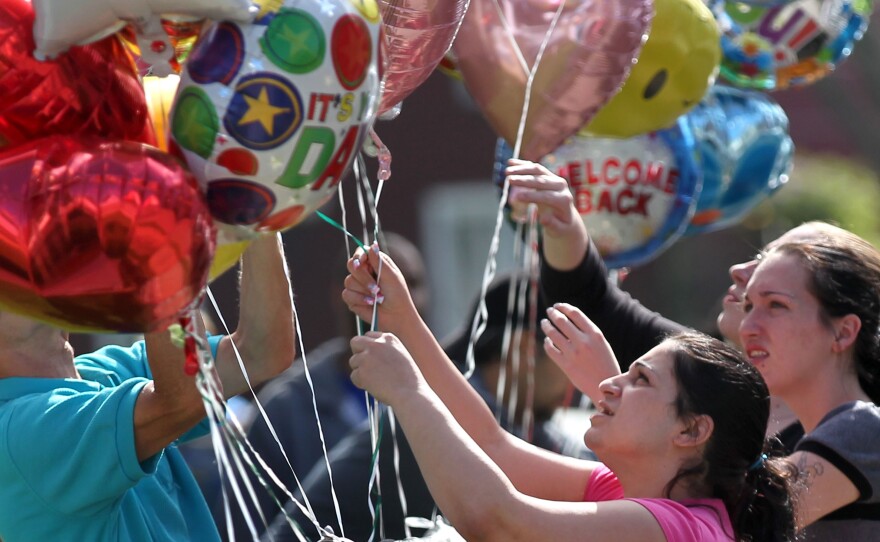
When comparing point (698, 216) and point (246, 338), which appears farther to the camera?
point (698, 216)

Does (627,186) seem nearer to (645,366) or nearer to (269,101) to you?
(645,366)

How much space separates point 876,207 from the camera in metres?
10.0

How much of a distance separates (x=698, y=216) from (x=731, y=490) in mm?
2005

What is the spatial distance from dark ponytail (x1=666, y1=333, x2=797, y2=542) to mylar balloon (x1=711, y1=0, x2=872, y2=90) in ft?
6.25

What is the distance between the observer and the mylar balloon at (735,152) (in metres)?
3.83

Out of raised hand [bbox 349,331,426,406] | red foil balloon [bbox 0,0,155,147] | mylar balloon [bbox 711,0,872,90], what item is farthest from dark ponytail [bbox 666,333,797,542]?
mylar balloon [bbox 711,0,872,90]

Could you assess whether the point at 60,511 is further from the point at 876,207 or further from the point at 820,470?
the point at 876,207

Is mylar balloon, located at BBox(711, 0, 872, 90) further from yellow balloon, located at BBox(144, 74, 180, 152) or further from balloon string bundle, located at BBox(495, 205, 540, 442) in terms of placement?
yellow balloon, located at BBox(144, 74, 180, 152)

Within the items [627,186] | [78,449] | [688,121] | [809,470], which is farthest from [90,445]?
[688,121]

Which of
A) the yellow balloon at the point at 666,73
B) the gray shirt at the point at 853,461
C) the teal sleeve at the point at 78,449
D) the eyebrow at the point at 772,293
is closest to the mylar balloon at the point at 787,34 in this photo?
the yellow balloon at the point at 666,73

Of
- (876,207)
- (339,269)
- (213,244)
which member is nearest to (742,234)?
(876,207)

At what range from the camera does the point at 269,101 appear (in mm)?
1691

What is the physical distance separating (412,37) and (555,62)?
692 millimetres

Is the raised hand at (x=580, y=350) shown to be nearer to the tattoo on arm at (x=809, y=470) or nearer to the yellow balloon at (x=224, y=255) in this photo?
the tattoo on arm at (x=809, y=470)
